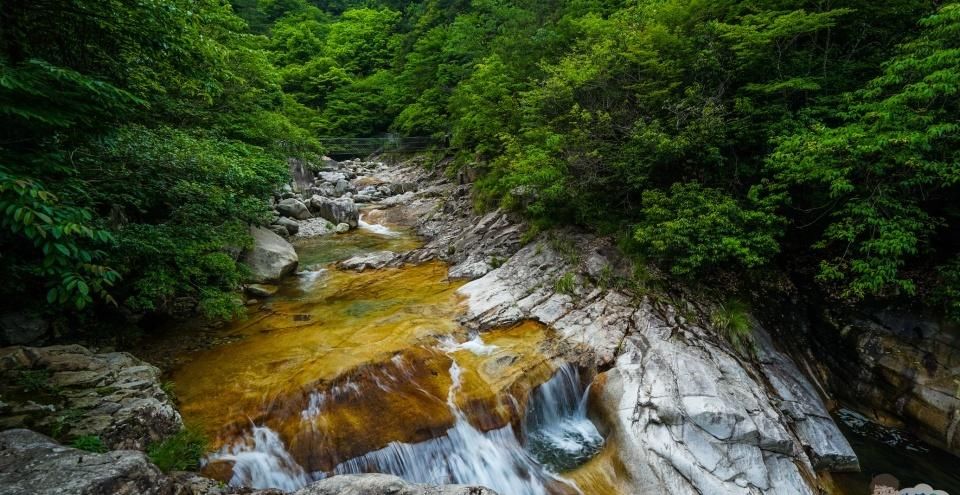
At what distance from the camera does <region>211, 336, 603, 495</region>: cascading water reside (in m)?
5.54

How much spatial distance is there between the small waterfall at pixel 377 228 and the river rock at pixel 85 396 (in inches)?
514

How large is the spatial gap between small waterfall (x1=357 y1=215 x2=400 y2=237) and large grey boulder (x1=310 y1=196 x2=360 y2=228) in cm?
50

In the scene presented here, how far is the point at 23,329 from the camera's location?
6043 mm

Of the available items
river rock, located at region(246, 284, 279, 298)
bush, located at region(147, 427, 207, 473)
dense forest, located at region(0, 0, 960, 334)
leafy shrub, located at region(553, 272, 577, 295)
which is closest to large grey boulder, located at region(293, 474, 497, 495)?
bush, located at region(147, 427, 207, 473)

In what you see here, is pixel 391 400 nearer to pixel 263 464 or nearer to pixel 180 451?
pixel 263 464

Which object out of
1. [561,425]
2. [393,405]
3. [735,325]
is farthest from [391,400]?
[735,325]

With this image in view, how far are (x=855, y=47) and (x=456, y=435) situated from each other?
1071cm

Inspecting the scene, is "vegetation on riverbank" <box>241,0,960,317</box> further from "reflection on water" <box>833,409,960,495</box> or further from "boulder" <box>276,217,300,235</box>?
"boulder" <box>276,217,300,235</box>

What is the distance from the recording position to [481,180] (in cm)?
1677

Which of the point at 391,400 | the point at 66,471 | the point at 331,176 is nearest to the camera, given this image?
the point at 66,471

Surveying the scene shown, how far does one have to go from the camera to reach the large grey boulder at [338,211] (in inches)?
780

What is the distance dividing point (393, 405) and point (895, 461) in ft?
26.6

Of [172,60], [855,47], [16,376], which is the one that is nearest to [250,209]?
[172,60]

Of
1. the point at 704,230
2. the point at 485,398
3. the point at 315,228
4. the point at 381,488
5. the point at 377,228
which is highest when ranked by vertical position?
the point at 704,230
